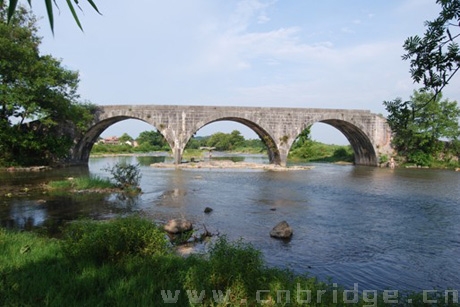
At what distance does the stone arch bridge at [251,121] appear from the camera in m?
32.3

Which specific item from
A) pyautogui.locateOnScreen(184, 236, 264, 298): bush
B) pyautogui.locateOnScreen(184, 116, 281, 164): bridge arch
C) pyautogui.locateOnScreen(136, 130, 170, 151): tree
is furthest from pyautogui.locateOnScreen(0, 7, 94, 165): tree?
pyautogui.locateOnScreen(136, 130, 170, 151): tree

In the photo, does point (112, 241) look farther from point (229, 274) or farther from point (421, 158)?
point (421, 158)

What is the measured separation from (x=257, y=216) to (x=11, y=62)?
20.8 metres

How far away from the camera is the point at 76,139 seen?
105 feet

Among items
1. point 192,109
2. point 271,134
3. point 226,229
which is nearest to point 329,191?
point 226,229

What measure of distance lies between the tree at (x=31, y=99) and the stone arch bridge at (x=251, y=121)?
2.95 meters

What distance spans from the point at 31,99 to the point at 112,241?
861 inches

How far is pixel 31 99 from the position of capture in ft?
78.3

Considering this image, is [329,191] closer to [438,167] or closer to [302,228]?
[302,228]

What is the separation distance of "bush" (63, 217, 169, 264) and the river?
8.33ft

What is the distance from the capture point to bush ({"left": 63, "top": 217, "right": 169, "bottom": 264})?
19.5 ft

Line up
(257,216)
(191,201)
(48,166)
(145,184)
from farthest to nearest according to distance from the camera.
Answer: (48,166)
(145,184)
(191,201)
(257,216)

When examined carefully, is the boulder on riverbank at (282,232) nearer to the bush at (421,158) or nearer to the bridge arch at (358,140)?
the bridge arch at (358,140)

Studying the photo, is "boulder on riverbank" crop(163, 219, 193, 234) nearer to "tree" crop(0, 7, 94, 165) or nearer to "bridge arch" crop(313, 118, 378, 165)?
"tree" crop(0, 7, 94, 165)
